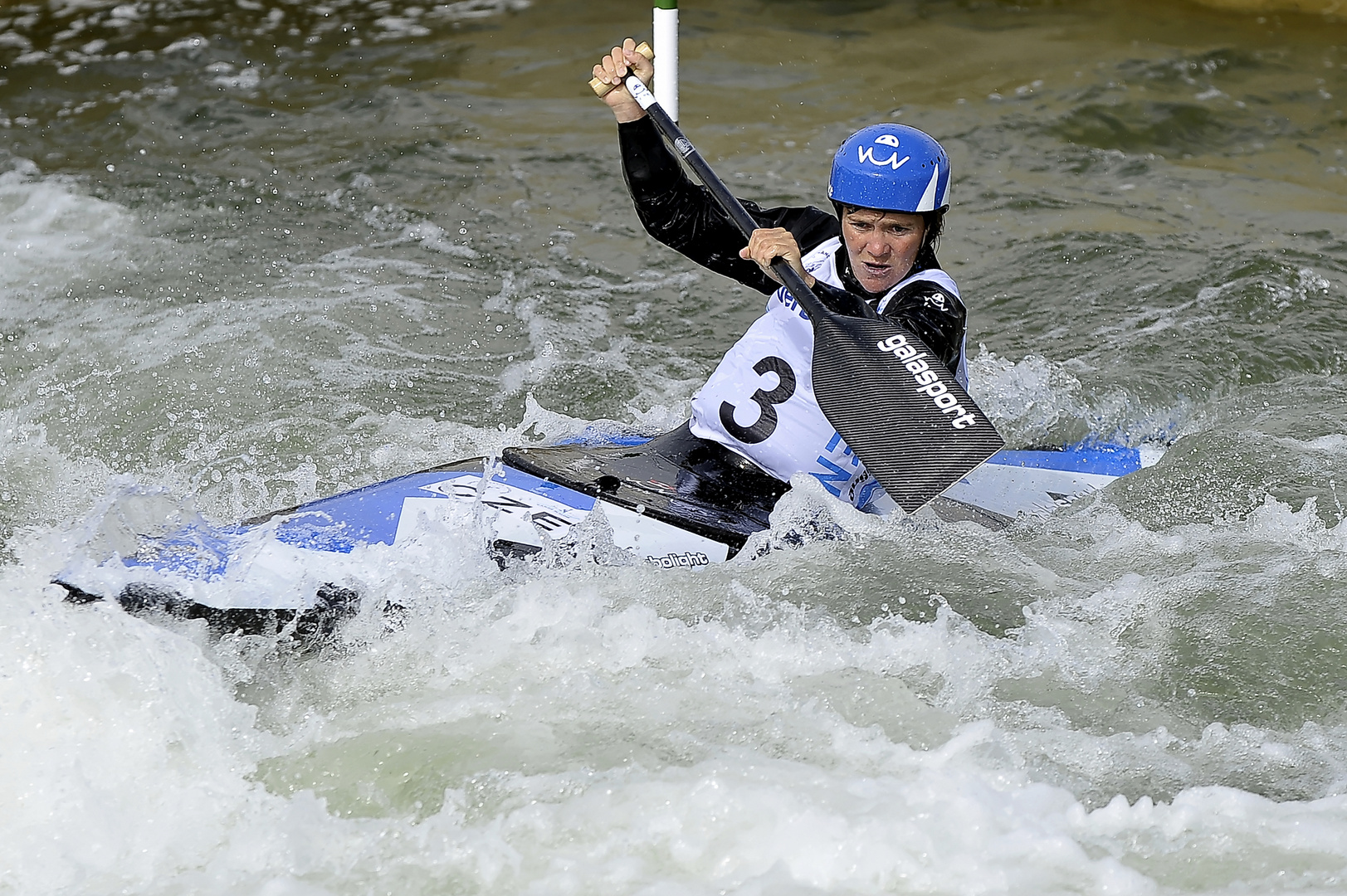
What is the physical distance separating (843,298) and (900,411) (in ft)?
1.25

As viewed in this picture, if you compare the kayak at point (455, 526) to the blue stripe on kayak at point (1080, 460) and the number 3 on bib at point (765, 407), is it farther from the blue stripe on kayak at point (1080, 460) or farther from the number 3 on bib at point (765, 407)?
the blue stripe on kayak at point (1080, 460)

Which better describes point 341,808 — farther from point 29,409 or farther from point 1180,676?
point 29,409

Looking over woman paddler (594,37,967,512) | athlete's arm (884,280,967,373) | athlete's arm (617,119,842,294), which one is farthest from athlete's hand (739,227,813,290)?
athlete's arm (617,119,842,294)

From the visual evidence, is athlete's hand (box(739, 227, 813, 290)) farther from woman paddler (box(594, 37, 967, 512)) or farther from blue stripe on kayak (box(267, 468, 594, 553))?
blue stripe on kayak (box(267, 468, 594, 553))

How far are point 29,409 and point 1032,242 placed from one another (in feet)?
15.1

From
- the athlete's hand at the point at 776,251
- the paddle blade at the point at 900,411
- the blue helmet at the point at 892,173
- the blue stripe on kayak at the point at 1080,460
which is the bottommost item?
the blue stripe on kayak at the point at 1080,460

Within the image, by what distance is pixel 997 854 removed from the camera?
2.61 metres

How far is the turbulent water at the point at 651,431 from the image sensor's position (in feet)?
8.86

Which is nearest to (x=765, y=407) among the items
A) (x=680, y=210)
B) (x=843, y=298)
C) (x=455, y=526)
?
(x=843, y=298)

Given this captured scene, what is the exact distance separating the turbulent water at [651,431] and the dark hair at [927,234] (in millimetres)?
722

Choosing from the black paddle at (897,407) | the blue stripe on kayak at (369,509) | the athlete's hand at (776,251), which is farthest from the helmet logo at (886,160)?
the blue stripe on kayak at (369,509)

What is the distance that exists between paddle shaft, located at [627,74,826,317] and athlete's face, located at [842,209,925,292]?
0.19 m

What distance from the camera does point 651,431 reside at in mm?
4477

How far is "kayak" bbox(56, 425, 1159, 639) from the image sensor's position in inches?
117
